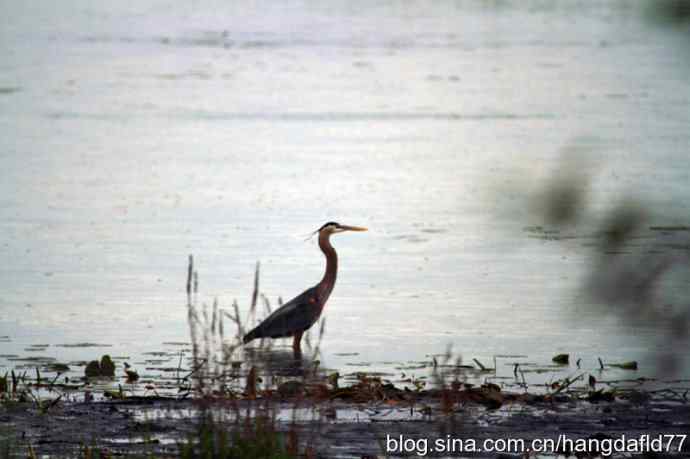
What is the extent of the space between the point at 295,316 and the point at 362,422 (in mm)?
1927

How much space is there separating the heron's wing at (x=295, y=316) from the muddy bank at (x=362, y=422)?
122 cm

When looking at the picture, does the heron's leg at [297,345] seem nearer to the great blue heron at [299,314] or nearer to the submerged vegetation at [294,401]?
the great blue heron at [299,314]

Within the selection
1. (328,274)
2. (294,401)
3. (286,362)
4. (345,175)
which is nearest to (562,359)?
(286,362)

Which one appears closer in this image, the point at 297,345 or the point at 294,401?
the point at 294,401

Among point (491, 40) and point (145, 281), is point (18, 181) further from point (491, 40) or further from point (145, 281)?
point (491, 40)

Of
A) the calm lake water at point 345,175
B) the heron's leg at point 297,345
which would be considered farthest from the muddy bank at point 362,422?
the heron's leg at point 297,345

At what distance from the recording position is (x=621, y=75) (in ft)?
74.1

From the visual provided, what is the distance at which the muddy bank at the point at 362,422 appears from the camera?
5.05 meters

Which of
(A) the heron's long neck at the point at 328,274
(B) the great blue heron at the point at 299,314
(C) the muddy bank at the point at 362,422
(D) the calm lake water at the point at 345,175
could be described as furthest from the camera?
(A) the heron's long neck at the point at 328,274

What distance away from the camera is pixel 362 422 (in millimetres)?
5520

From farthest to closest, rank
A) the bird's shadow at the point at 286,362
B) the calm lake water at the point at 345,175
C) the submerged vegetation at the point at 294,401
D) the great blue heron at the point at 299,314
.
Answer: the great blue heron at the point at 299,314, the bird's shadow at the point at 286,362, the submerged vegetation at the point at 294,401, the calm lake water at the point at 345,175

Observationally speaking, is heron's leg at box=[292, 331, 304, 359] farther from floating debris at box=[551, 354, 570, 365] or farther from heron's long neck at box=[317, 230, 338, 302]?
floating debris at box=[551, 354, 570, 365]

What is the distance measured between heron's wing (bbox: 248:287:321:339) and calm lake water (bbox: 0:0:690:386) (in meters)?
0.21

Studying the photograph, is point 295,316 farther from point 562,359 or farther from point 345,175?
point 345,175
